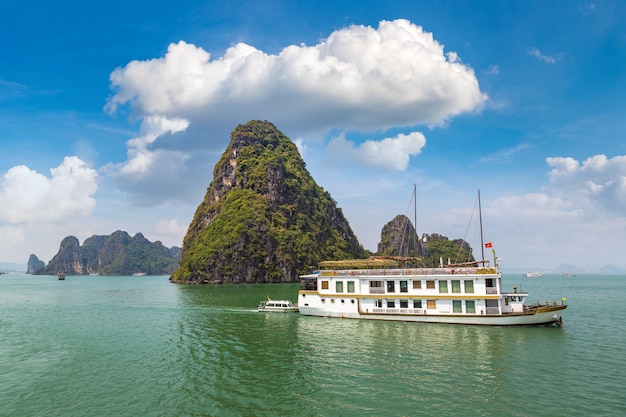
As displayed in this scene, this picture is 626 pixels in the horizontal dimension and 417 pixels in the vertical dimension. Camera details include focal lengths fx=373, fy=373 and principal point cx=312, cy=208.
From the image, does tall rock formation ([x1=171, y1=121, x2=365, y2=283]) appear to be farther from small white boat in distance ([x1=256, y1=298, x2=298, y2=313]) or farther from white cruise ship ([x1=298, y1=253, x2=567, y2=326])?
white cruise ship ([x1=298, y1=253, x2=567, y2=326])

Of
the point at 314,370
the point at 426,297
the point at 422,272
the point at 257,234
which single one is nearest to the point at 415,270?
the point at 422,272

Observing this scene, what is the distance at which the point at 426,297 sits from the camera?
4225 centimetres

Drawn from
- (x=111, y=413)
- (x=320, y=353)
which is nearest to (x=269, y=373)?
(x=320, y=353)

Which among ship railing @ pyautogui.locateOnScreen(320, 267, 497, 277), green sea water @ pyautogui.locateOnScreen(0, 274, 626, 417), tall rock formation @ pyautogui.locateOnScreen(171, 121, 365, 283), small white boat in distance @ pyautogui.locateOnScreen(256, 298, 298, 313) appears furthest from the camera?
tall rock formation @ pyautogui.locateOnScreen(171, 121, 365, 283)

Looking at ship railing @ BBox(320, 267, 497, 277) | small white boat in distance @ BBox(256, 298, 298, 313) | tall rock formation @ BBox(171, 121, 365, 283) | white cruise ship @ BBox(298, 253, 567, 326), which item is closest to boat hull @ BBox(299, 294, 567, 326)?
white cruise ship @ BBox(298, 253, 567, 326)

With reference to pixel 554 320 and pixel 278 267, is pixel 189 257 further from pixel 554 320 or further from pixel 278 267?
pixel 554 320

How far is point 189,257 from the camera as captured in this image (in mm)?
166750

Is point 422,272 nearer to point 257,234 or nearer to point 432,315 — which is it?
point 432,315

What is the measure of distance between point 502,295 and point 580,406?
69.7 feet

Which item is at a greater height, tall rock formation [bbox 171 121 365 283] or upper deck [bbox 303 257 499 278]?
tall rock formation [bbox 171 121 365 283]

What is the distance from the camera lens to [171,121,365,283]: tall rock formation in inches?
5940

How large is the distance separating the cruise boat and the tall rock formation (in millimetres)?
106670

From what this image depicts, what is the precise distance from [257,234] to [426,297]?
12096 cm

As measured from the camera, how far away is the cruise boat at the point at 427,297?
39.9 metres
